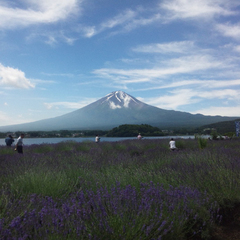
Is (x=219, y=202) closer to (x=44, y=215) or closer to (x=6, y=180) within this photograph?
(x=44, y=215)

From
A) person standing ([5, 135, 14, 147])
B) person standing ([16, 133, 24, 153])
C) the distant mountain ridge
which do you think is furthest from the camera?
the distant mountain ridge

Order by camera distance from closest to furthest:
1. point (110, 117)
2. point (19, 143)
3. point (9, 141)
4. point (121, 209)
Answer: point (121, 209) → point (19, 143) → point (9, 141) → point (110, 117)

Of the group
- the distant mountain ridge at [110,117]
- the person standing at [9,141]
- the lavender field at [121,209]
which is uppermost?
the distant mountain ridge at [110,117]

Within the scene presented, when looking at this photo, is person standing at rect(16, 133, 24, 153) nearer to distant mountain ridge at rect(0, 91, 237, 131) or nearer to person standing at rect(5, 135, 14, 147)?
person standing at rect(5, 135, 14, 147)

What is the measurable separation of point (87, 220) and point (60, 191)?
1328mm

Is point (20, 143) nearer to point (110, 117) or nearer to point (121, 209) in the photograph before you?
point (121, 209)

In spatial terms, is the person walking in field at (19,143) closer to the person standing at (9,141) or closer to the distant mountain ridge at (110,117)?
the person standing at (9,141)

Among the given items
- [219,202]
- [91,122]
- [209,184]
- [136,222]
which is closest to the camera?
[136,222]

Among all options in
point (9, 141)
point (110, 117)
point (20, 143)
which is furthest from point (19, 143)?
point (110, 117)

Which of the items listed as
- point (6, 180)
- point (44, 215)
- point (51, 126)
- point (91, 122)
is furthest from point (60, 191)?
point (91, 122)

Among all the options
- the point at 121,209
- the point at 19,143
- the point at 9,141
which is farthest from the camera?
the point at 9,141

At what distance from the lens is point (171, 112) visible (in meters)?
113

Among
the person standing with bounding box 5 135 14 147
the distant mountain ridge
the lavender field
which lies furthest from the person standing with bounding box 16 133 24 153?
the distant mountain ridge

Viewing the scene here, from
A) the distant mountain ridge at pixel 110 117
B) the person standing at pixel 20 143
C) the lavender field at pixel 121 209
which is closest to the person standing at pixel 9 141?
the person standing at pixel 20 143
